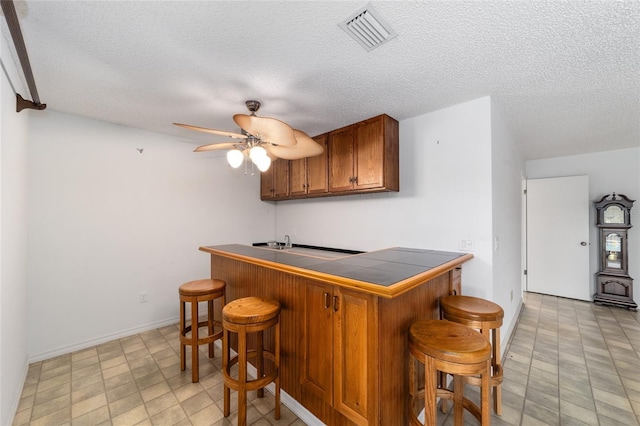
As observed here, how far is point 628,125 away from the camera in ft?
9.95

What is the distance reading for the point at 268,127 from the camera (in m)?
1.73

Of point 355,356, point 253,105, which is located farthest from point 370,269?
point 253,105

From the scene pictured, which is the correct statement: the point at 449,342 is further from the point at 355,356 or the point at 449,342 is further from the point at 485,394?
the point at 355,356

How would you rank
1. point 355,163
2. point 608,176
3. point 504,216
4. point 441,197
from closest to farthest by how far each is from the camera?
1. point 441,197
2. point 504,216
3. point 355,163
4. point 608,176

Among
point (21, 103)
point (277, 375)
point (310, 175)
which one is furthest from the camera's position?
point (310, 175)

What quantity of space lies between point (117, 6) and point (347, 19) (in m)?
1.19

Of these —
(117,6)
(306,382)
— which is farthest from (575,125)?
(117,6)

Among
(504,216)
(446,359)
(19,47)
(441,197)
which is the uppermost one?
(19,47)

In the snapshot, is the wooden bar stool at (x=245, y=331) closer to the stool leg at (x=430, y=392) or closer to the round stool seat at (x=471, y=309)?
the stool leg at (x=430, y=392)

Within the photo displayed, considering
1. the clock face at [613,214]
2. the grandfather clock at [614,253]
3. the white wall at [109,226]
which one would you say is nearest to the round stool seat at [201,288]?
the white wall at [109,226]

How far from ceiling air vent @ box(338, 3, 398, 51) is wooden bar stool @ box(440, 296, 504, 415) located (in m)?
1.82

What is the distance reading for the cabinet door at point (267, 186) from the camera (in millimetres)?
4172

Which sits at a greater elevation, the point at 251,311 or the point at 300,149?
the point at 300,149

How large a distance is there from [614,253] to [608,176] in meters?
1.23
